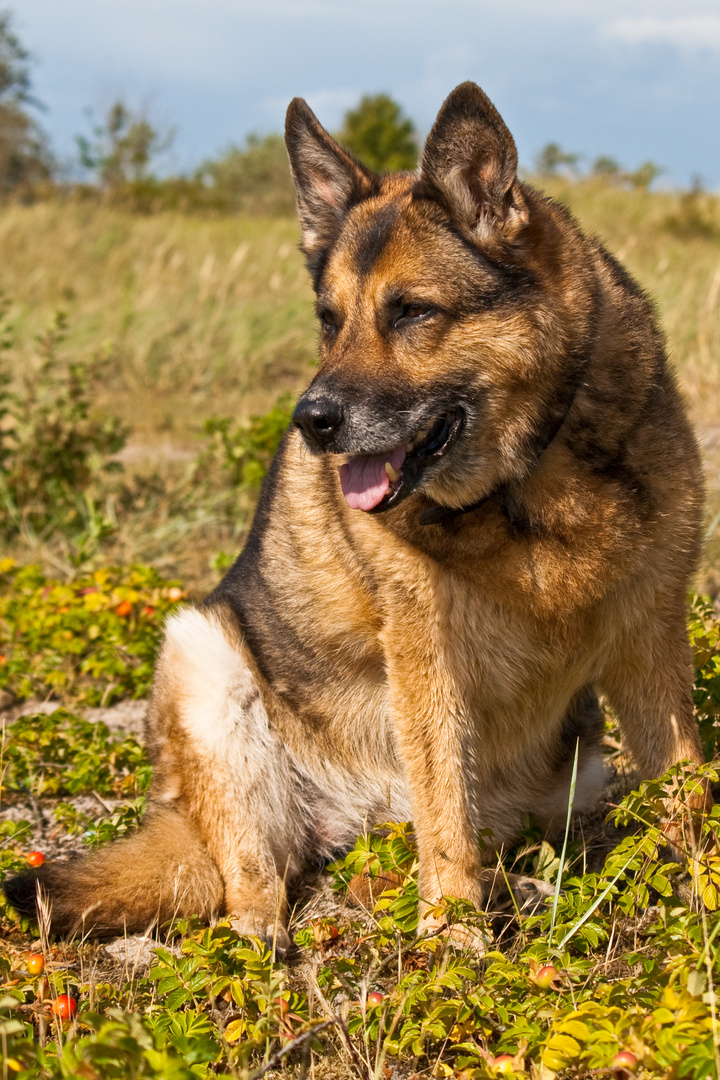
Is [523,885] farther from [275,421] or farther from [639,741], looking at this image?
[275,421]

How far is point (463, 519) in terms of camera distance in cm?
257

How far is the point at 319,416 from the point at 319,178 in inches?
37.3

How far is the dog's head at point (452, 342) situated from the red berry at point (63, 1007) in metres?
1.36

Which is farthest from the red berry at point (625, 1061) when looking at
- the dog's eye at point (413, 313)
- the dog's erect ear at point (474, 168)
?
the dog's erect ear at point (474, 168)

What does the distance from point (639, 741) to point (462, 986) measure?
991 millimetres

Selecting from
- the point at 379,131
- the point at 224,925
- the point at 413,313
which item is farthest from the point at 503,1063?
the point at 379,131

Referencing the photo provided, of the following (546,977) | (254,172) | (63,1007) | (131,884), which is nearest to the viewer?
(546,977)

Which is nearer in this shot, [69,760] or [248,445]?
[69,760]

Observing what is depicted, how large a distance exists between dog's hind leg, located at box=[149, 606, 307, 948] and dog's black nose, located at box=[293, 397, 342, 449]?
3.25 feet

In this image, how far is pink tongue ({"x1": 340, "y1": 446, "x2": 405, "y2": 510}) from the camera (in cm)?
255

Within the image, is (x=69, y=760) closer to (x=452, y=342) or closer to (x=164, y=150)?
(x=452, y=342)

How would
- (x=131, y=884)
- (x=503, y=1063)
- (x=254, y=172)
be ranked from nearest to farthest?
(x=503, y=1063) → (x=131, y=884) → (x=254, y=172)

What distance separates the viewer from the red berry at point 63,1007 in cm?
210

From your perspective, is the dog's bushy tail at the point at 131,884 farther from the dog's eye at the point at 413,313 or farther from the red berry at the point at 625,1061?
the dog's eye at the point at 413,313
